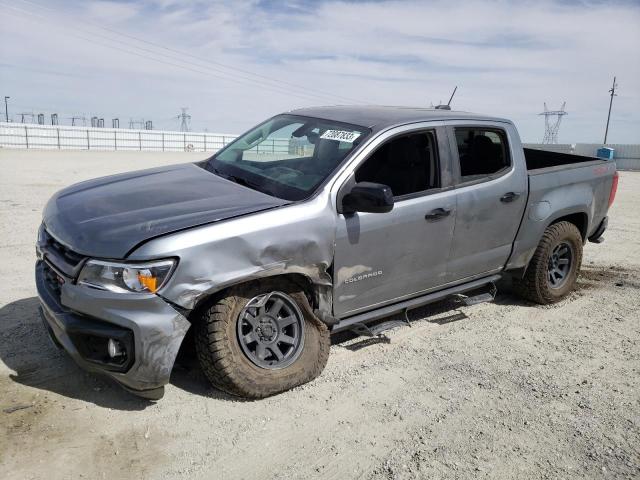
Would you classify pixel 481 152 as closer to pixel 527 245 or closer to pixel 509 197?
pixel 509 197

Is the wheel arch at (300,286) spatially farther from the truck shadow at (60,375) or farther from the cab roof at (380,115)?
the cab roof at (380,115)

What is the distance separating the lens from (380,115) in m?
4.33

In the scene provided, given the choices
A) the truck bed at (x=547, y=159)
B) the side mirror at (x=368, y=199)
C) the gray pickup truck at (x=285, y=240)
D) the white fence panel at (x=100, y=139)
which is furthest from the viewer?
the white fence panel at (x=100, y=139)

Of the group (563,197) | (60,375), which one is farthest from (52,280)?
(563,197)

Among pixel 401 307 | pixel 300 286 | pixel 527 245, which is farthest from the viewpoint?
pixel 527 245

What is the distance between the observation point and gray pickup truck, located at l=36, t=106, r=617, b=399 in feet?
9.89

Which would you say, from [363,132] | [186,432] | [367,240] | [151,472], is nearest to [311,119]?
[363,132]

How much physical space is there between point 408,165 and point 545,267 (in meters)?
2.02

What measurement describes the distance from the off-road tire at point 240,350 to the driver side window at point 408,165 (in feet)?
3.82

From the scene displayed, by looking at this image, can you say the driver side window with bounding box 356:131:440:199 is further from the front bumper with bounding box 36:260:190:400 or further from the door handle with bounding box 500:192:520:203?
the front bumper with bounding box 36:260:190:400

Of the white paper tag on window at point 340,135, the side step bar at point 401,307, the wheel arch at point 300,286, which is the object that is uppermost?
the white paper tag on window at point 340,135

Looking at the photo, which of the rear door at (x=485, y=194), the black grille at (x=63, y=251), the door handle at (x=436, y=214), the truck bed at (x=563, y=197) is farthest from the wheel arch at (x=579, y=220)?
the black grille at (x=63, y=251)

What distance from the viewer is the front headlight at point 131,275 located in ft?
9.66

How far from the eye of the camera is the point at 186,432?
3154 millimetres
